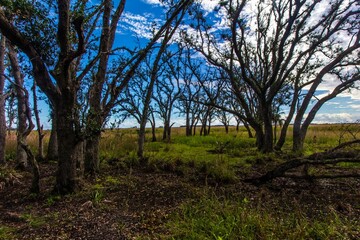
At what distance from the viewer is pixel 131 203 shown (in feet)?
15.5

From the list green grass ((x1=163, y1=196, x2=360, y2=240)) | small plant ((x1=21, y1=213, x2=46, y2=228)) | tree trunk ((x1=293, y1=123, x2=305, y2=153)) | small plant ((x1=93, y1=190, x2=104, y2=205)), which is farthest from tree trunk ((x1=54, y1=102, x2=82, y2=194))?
tree trunk ((x1=293, y1=123, x2=305, y2=153))

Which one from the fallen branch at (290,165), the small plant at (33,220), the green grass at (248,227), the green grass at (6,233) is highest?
the fallen branch at (290,165)

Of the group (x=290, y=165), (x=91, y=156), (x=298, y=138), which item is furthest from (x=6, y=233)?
(x=298, y=138)

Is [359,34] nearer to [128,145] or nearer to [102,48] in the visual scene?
[102,48]

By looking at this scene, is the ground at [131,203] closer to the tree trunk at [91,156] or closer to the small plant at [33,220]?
the small plant at [33,220]

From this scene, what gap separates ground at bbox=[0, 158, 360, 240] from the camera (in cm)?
360

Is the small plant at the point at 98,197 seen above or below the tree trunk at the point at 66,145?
below

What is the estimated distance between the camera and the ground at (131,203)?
11.8 ft

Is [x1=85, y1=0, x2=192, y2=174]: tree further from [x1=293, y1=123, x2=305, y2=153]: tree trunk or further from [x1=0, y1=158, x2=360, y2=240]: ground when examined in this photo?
[x1=293, y1=123, x2=305, y2=153]: tree trunk

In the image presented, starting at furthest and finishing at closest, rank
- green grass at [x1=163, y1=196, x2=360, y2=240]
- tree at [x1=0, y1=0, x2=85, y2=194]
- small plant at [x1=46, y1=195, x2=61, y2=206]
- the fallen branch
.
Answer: the fallen branch
small plant at [x1=46, y1=195, x2=61, y2=206]
tree at [x1=0, y1=0, x2=85, y2=194]
green grass at [x1=163, y1=196, x2=360, y2=240]

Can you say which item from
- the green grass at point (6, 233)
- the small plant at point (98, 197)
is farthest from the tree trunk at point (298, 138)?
the green grass at point (6, 233)

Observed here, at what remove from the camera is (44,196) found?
498cm

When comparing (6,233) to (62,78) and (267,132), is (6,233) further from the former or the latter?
(267,132)

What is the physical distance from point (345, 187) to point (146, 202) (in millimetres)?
4669
